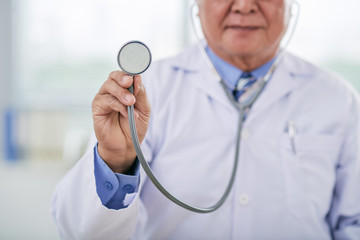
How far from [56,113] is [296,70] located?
1027 mm

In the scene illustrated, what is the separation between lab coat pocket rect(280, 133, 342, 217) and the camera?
0.98 metres

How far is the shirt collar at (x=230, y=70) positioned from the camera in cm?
106

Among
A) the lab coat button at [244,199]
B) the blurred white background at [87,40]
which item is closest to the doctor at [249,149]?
the lab coat button at [244,199]

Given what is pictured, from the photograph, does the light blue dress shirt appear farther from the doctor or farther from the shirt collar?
the shirt collar

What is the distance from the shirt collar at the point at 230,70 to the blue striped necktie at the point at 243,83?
0.01m

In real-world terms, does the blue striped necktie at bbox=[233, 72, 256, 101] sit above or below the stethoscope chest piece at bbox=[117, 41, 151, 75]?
below

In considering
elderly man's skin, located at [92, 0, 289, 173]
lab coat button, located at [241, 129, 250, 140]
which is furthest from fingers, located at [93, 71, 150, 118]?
lab coat button, located at [241, 129, 250, 140]

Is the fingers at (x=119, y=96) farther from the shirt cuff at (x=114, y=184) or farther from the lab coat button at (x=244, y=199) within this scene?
the lab coat button at (x=244, y=199)

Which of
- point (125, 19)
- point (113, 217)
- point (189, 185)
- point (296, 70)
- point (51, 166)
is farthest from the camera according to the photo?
point (125, 19)

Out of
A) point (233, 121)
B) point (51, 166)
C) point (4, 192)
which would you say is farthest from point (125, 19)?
point (233, 121)

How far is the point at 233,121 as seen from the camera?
1.01 metres

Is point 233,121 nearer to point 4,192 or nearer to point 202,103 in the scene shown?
point 202,103

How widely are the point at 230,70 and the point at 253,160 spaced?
26 cm

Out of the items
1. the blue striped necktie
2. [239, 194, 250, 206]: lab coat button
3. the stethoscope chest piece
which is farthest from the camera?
the blue striped necktie
